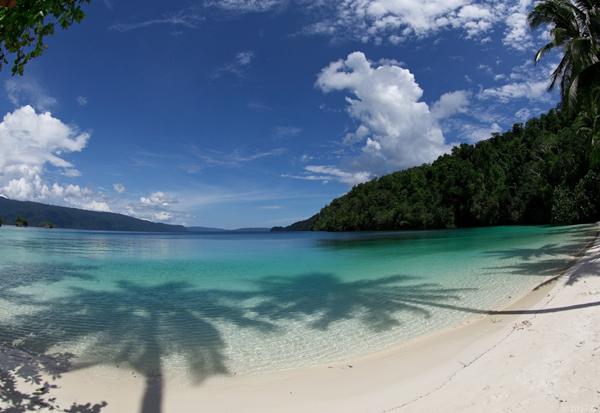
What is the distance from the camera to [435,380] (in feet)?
16.5

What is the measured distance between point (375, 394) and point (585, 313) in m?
4.16

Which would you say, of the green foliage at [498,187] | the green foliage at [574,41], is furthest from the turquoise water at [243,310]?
the green foliage at [498,187]

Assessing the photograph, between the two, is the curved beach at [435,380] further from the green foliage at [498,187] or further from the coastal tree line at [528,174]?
the green foliage at [498,187]

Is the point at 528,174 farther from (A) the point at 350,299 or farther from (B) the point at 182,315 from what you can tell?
(B) the point at 182,315

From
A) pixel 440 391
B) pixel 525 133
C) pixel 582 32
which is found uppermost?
pixel 525 133

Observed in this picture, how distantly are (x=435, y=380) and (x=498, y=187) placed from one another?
70852 millimetres

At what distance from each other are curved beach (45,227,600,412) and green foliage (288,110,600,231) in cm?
3343

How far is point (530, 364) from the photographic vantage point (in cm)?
473

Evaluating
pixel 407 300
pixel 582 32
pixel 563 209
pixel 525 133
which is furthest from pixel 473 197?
pixel 407 300

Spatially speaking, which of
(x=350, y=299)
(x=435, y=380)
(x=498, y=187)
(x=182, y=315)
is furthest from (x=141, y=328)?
(x=498, y=187)

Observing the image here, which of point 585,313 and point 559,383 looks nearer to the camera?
point 559,383

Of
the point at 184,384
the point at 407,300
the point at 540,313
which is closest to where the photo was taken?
the point at 184,384

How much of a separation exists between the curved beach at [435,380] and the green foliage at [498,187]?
3343 centimetres

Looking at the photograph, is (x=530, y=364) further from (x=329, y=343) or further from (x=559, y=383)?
(x=329, y=343)
